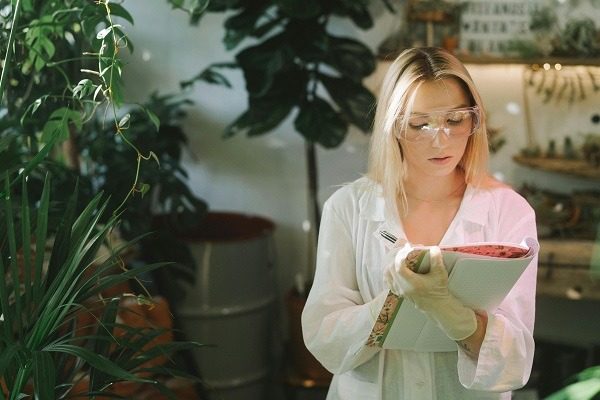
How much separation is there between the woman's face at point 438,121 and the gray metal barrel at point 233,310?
5.50ft

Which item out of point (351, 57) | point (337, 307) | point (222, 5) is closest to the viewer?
point (337, 307)

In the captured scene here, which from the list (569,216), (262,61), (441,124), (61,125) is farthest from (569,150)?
(61,125)

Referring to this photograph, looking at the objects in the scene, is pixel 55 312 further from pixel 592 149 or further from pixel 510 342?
pixel 592 149

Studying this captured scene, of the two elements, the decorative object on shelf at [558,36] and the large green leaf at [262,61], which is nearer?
the large green leaf at [262,61]

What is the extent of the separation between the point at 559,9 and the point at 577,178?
0.65 meters

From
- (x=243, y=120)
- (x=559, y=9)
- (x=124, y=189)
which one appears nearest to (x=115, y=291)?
(x=124, y=189)

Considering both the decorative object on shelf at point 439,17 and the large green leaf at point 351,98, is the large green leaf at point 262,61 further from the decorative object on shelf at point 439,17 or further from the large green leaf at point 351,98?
the decorative object on shelf at point 439,17

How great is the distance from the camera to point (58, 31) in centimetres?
203

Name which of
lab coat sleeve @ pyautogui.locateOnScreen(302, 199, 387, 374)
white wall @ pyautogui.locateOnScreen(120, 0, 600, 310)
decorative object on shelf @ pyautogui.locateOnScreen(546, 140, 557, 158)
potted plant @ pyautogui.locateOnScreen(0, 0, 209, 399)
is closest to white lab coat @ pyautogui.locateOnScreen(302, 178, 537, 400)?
lab coat sleeve @ pyautogui.locateOnScreen(302, 199, 387, 374)

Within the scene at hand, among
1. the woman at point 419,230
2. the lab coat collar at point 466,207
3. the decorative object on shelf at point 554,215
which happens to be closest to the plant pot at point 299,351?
the decorative object on shelf at point 554,215

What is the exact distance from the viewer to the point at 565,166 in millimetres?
3240

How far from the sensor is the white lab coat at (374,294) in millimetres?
1635

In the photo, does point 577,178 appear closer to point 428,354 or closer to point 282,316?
point 282,316

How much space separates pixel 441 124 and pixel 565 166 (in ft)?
5.91
